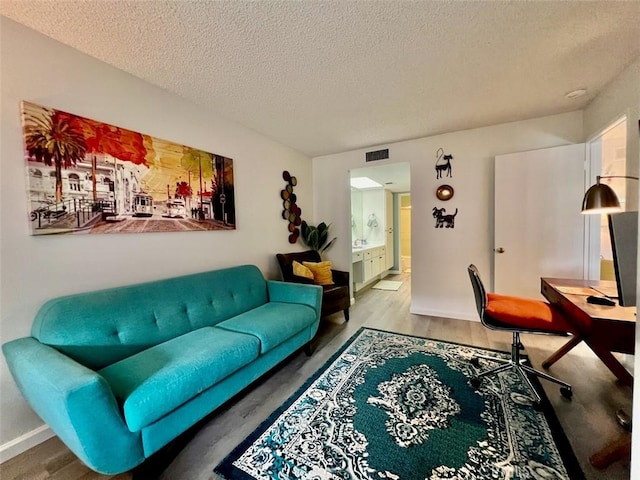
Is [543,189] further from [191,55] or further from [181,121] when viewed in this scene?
[181,121]

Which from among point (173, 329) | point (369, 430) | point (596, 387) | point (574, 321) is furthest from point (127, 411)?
point (596, 387)

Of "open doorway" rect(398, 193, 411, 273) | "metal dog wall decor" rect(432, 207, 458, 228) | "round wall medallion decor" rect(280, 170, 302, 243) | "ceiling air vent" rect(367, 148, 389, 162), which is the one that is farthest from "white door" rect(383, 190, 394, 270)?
"round wall medallion decor" rect(280, 170, 302, 243)

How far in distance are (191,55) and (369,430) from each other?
104 inches

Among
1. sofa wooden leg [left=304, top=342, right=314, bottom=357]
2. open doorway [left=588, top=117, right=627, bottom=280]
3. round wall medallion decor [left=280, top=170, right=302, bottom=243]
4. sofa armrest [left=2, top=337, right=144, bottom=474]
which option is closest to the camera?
Answer: sofa armrest [left=2, top=337, right=144, bottom=474]

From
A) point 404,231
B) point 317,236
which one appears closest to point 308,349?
point 317,236

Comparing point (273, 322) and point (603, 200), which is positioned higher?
point (603, 200)

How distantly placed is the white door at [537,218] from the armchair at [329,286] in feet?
5.87

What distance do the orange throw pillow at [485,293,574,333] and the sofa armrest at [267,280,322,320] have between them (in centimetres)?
140

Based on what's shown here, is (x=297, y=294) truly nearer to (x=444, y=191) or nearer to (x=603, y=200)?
(x=444, y=191)

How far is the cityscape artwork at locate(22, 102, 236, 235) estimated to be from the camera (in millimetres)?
1549

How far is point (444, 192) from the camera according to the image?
339 centimetres

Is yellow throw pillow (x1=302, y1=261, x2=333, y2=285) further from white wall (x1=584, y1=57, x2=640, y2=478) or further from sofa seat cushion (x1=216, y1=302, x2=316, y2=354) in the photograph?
white wall (x1=584, y1=57, x2=640, y2=478)

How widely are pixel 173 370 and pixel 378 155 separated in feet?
11.6

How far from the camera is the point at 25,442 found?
1.46 m
